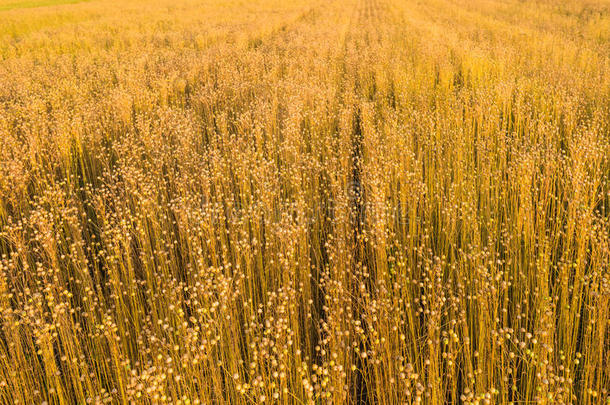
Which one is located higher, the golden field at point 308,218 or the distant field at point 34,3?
the distant field at point 34,3

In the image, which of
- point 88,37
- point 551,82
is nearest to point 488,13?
point 551,82

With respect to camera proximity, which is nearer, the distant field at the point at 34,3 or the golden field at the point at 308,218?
the golden field at the point at 308,218

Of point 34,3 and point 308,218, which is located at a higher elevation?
point 34,3

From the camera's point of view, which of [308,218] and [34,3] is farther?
[34,3]

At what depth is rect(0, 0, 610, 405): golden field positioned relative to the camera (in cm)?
224

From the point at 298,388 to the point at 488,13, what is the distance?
2035 cm

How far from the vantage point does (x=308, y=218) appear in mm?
3621

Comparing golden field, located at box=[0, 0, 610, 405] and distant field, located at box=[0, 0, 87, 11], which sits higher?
distant field, located at box=[0, 0, 87, 11]

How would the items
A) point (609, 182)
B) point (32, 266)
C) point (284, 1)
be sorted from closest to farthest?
point (32, 266) < point (609, 182) < point (284, 1)

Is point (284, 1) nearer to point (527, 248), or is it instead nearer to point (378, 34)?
point (378, 34)

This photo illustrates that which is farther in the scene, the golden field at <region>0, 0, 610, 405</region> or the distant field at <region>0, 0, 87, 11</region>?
the distant field at <region>0, 0, 87, 11</region>

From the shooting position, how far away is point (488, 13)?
18.1 metres

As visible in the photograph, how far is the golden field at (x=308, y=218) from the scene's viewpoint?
7.35 ft

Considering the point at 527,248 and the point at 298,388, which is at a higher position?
the point at 527,248
